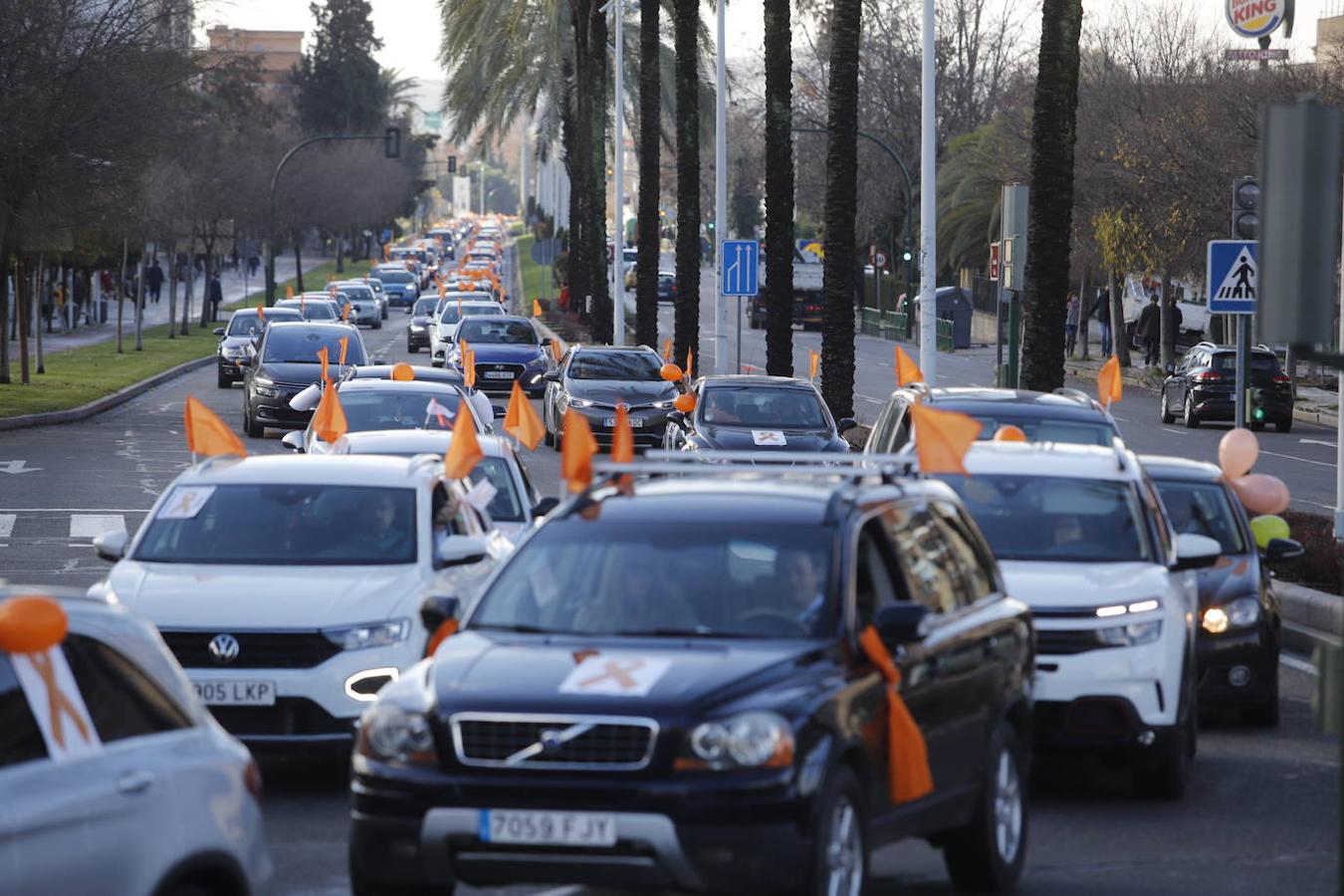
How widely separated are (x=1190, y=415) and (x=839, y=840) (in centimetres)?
3747

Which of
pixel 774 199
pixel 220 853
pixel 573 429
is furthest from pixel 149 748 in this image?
pixel 774 199

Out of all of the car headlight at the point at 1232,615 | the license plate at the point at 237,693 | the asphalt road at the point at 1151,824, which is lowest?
the asphalt road at the point at 1151,824

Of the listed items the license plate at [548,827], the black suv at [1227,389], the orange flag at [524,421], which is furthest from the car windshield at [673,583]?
the black suv at [1227,389]

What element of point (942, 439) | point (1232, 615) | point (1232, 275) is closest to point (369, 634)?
point (942, 439)

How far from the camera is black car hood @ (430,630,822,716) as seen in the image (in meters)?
7.43

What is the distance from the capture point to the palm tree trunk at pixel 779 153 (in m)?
35.0

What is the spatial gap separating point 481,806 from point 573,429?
193 cm

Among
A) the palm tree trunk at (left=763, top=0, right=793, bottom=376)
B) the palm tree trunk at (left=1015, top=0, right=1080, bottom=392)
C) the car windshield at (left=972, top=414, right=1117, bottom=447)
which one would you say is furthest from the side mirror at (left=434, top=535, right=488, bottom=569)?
the palm tree trunk at (left=763, top=0, right=793, bottom=376)

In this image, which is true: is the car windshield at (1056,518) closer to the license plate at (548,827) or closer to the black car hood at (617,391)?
the license plate at (548,827)

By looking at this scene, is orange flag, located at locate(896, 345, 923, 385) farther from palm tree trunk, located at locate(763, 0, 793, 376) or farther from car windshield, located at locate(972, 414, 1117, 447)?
palm tree trunk, located at locate(763, 0, 793, 376)

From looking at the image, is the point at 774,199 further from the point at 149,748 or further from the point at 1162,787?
Answer: the point at 149,748

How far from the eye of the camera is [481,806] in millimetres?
7344

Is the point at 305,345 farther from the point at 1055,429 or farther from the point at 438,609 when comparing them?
the point at 438,609

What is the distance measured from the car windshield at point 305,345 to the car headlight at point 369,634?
84.4ft
